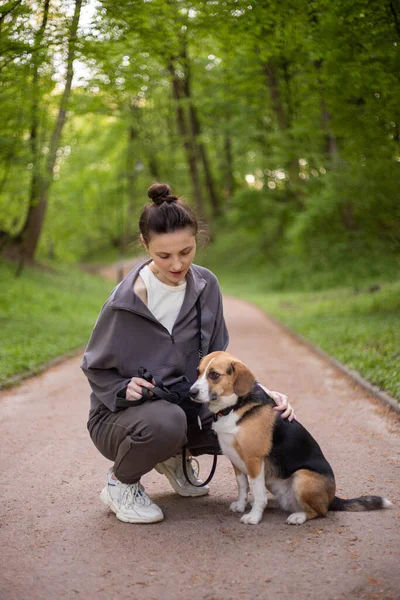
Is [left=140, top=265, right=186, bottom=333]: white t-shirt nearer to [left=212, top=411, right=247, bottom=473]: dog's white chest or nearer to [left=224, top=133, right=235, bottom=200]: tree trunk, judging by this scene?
[left=212, top=411, right=247, bottom=473]: dog's white chest

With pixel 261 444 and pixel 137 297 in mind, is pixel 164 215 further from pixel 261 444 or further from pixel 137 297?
pixel 261 444

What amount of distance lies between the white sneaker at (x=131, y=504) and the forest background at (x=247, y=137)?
175cm

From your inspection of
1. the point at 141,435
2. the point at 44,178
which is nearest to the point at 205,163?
the point at 44,178

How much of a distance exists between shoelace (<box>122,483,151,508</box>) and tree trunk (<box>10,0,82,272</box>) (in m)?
6.42

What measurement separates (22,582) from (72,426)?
4.07 m

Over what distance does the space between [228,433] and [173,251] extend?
124 cm

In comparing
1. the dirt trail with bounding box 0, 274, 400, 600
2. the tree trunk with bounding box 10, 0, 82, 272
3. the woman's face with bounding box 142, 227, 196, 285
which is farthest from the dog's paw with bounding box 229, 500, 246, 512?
the tree trunk with bounding box 10, 0, 82, 272

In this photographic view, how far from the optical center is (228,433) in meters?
4.25

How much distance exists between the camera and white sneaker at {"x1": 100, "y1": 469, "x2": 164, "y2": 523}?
4371mm

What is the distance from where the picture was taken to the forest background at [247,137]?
28.5 ft


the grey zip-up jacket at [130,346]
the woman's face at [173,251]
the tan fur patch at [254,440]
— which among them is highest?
the woman's face at [173,251]

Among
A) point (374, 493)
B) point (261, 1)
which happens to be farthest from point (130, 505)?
point (261, 1)

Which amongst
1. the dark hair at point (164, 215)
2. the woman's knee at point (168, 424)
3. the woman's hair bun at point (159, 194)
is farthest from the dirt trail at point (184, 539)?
the woman's hair bun at point (159, 194)

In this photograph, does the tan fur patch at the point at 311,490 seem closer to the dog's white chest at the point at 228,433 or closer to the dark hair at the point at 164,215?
the dog's white chest at the point at 228,433
